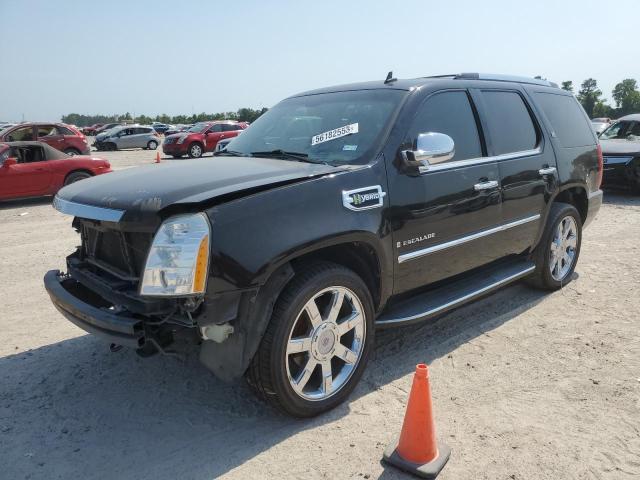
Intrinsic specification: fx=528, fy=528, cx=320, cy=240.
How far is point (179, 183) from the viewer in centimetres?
290

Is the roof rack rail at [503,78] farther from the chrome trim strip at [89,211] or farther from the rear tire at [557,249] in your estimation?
the chrome trim strip at [89,211]

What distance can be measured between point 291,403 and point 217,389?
2.40 feet

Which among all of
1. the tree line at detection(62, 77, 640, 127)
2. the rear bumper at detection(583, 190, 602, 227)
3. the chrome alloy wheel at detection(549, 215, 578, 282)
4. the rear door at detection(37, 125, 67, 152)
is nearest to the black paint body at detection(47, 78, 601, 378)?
the chrome alloy wheel at detection(549, 215, 578, 282)

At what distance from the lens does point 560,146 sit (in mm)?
5023

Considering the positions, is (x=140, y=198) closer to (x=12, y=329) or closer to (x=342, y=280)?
(x=342, y=280)

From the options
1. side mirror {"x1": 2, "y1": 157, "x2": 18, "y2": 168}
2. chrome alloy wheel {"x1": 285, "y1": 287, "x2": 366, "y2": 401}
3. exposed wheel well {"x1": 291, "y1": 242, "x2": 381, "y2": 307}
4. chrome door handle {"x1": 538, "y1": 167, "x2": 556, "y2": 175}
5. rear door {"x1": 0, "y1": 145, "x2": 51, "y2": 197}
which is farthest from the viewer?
rear door {"x1": 0, "y1": 145, "x2": 51, "y2": 197}

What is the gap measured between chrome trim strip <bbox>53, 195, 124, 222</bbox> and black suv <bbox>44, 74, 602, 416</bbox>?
0.04 ft

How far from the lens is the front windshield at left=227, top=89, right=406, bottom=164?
3512 millimetres

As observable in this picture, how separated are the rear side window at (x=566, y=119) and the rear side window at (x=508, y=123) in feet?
1.30

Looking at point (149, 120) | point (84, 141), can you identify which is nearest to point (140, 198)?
point (84, 141)

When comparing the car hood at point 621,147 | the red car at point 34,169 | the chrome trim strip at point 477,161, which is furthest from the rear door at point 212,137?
the chrome trim strip at point 477,161

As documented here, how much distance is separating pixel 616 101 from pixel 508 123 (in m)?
106

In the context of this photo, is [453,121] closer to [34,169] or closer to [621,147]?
[621,147]

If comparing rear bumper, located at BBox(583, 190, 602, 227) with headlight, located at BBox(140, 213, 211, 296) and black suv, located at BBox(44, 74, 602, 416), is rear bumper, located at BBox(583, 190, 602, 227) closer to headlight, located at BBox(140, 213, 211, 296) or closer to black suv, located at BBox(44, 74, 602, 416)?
black suv, located at BBox(44, 74, 602, 416)
